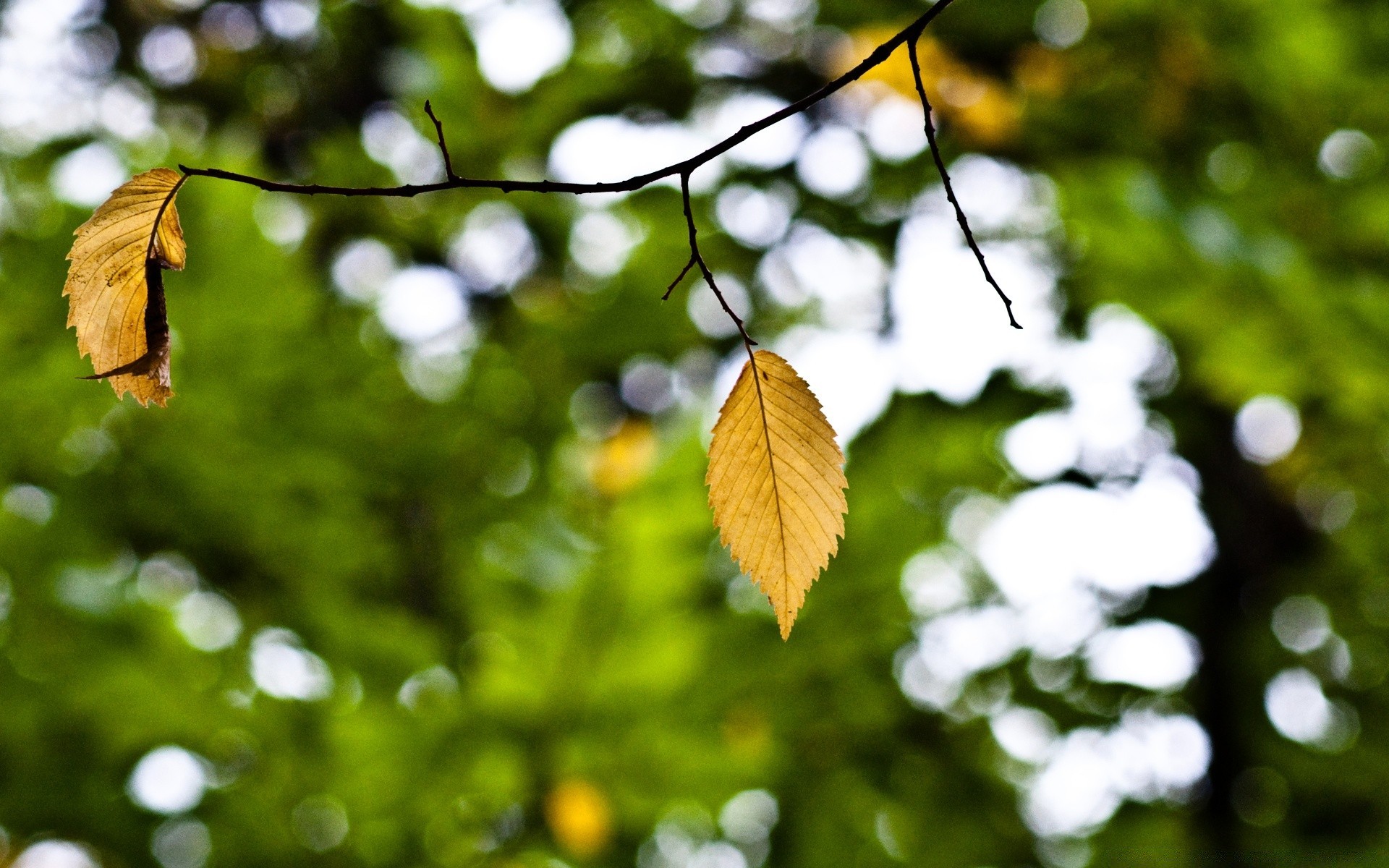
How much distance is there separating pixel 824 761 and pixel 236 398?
1.27 m

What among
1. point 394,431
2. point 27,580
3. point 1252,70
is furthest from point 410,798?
point 1252,70

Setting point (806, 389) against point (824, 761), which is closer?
point (806, 389)

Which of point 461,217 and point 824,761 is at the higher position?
point 461,217

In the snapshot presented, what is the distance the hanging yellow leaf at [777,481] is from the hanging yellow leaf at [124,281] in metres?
0.26

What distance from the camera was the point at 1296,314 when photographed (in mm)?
1561

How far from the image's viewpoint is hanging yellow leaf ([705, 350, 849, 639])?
19.6 inches

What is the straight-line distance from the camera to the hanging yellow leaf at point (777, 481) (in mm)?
499

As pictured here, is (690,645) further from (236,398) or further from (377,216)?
(377,216)

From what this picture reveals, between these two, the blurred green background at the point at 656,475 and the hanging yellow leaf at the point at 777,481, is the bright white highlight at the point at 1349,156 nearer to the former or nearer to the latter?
the blurred green background at the point at 656,475

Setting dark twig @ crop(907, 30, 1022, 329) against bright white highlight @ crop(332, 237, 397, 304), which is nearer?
dark twig @ crop(907, 30, 1022, 329)

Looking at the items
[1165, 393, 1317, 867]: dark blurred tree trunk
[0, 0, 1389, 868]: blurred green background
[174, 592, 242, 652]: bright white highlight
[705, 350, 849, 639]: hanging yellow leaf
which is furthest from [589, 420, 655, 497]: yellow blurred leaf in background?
[705, 350, 849, 639]: hanging yellow leaf

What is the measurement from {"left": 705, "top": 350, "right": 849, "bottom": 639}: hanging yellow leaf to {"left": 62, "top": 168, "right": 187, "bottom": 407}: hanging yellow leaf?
0.84ft

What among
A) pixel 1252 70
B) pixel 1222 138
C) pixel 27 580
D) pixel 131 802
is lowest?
pixel 131 802

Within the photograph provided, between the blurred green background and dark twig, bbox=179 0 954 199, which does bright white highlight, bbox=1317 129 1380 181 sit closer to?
the blurred green background
